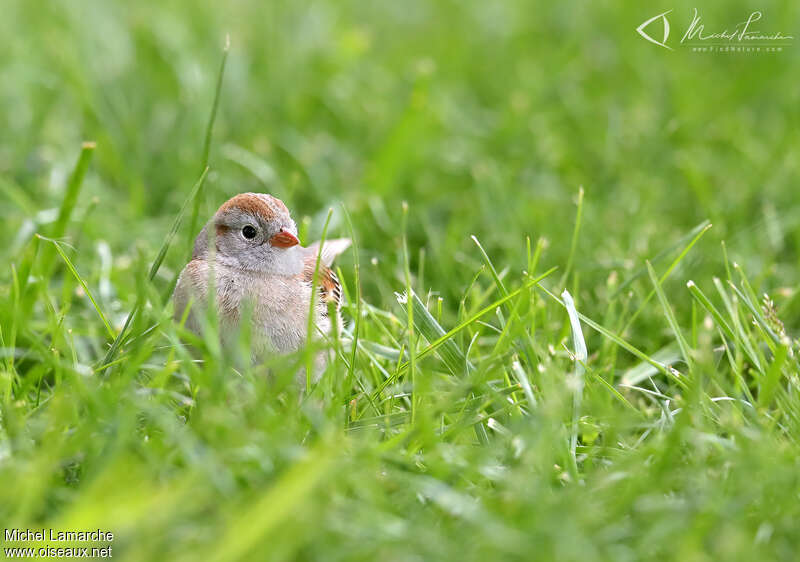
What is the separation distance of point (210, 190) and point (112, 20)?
9.38ft

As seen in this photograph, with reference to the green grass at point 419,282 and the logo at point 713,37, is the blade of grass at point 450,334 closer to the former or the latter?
the green grass at point 419,282

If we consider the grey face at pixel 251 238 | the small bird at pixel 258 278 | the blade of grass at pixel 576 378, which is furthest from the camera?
the grey face at pixel 251 238

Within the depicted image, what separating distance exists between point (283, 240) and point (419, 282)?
0.78 metres

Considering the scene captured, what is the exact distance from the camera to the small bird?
2.59m

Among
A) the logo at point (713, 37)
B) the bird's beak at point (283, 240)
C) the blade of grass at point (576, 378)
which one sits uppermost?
the bird's beak at point (283, 240)

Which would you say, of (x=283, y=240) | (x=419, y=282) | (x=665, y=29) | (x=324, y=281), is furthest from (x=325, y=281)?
(x=665, y=29)

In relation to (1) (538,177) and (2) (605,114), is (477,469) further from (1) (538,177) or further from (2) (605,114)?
(2) (605,114)

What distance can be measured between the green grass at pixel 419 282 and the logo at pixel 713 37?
10 cm

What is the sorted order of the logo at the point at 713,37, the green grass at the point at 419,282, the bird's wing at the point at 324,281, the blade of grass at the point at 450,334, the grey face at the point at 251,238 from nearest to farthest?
1. the green grass at the point at 419,282
2. the blade of grass at the point at 450,334
3. the grey face at the point at 251,238
4. the bird's wing at the point at 324,281
5. the logo at the point at 713,37

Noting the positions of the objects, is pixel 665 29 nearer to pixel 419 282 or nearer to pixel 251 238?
pixel 419 282

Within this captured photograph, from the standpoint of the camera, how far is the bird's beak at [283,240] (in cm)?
283

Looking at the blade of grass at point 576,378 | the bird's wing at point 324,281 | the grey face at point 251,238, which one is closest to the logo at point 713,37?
the bird's wing at point 324,281

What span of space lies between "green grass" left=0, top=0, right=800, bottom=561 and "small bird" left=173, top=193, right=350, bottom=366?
8 cm

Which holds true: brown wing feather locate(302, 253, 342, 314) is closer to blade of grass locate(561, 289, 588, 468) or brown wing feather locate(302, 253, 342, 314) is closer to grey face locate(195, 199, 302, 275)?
grey face locate(195, 199, 302, 275)
